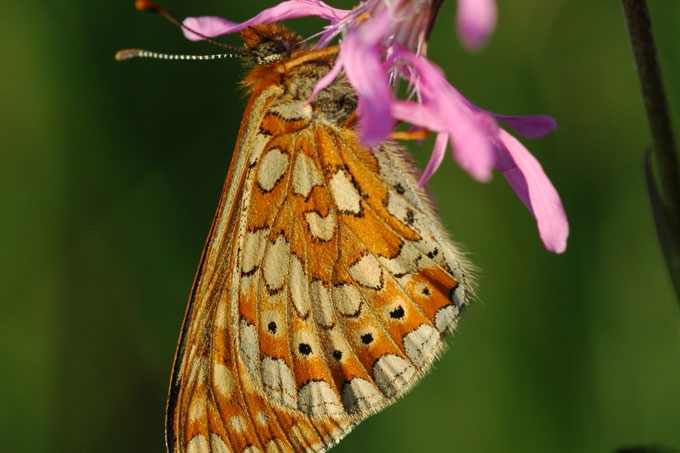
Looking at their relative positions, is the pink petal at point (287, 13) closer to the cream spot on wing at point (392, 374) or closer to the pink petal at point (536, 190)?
the pink petal at point (536, 190)

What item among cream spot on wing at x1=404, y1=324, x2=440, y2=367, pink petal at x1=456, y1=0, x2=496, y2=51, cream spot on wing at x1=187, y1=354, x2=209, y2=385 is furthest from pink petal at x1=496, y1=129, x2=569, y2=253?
cream spot on wing at x1=187, y1=354, x2=209, y2=385

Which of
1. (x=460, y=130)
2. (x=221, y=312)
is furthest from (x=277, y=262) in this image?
(x=460, y=130)

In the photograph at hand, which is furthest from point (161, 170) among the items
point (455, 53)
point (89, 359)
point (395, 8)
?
point (395, 8)

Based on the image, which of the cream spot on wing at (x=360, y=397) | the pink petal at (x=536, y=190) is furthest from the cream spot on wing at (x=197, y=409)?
the pink petal at (x=536, y=190)

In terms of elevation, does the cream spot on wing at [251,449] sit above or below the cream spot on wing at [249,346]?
below

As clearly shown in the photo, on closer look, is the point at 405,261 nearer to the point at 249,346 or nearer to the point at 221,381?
the point at 249,346

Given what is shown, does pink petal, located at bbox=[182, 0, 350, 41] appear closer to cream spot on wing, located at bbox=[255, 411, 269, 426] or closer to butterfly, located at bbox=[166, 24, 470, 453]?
butterfly, located at bbox=[166, 24, 470, 453]
